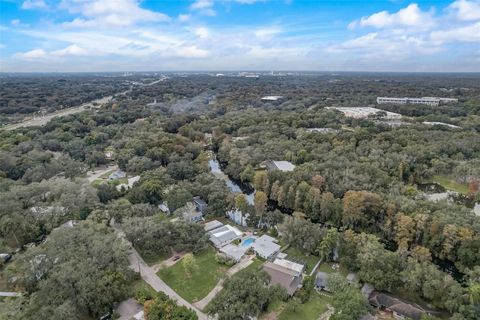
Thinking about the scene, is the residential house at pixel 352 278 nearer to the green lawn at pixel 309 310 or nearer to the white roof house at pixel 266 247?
the green lawn at pixel 309 310

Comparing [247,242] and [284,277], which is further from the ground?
[284,277]

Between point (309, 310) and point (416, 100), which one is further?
point (416, 100)

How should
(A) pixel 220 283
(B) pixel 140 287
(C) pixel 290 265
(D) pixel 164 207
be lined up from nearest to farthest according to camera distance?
(B) pixel 140 287
(A) pixel 220 283
(C) pixel 290 265
(D) pixel 164 207

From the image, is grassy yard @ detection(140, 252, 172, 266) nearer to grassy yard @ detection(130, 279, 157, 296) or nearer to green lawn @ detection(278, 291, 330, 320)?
grassy yard @ detection(130, 279, 157, 296)

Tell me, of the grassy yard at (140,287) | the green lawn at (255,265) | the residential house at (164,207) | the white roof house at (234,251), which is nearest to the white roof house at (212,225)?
the white roof house at (234,251)

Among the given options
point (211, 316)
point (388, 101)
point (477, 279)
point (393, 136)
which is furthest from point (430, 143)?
point (388, 101)

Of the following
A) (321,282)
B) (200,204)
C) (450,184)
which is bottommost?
(321,282)

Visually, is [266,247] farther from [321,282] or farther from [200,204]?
[200,204]

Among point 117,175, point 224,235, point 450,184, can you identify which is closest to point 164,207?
point 224,235
